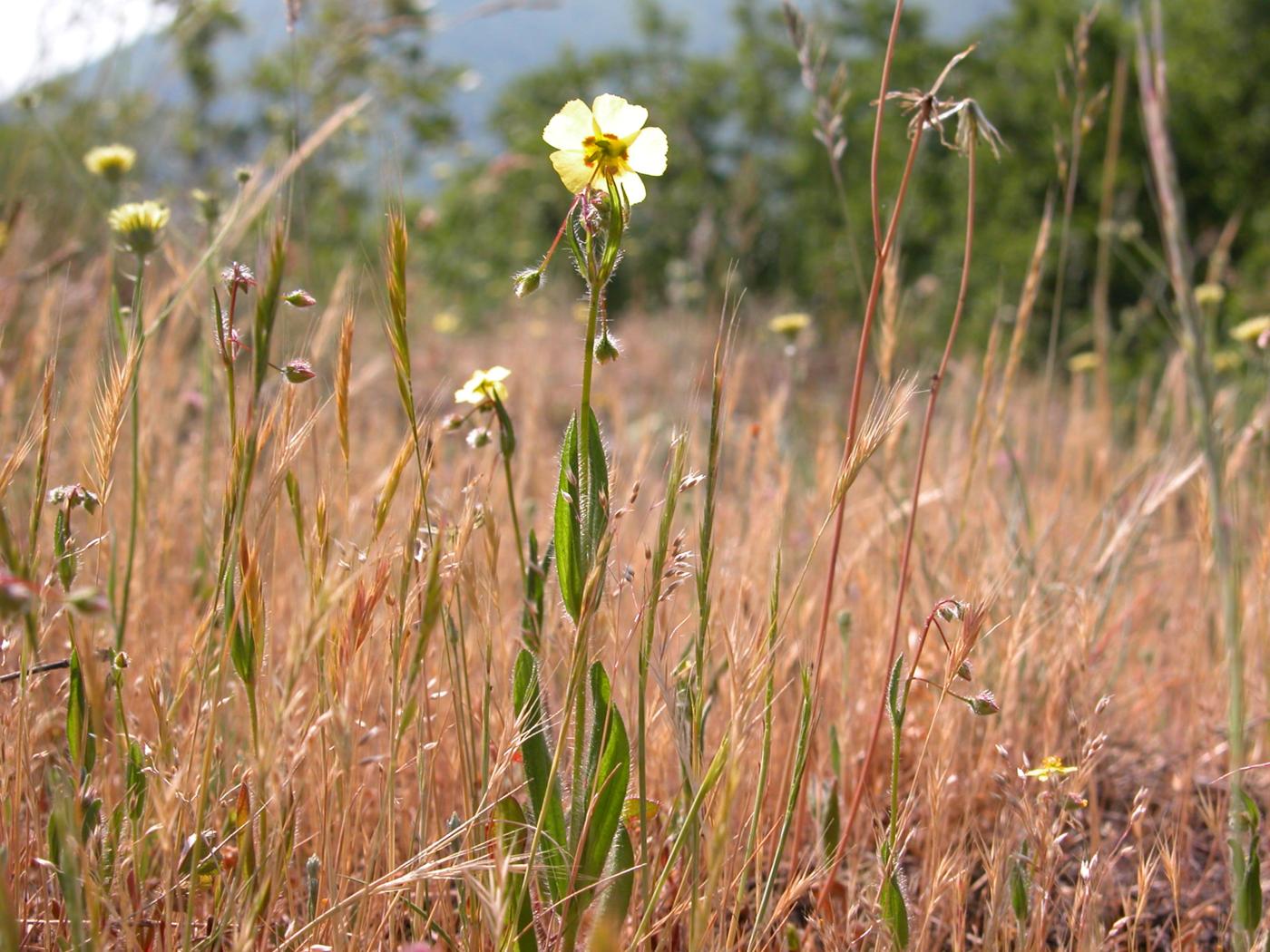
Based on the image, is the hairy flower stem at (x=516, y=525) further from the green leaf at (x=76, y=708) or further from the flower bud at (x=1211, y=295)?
the flower bud at (x=1211, y=295)

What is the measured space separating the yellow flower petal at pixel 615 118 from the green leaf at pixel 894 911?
61 cm

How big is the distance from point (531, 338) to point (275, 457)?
15.3 feet

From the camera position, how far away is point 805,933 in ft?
3.33

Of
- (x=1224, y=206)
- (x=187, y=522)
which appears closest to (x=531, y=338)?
(x=187, y=522)

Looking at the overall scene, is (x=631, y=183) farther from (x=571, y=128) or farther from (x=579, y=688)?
(x=579, y=688)

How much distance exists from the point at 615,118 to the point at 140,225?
614 millimetres

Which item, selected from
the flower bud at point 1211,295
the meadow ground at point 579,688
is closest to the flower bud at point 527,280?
the meadow ground at point 579,688

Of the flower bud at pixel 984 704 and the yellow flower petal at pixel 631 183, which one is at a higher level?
the yellow flower petal at pixel 631 183

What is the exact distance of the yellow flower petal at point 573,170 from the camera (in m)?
0.82

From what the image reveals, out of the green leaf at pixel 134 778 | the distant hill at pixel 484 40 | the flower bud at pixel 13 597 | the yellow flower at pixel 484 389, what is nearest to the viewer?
the flower bud at pixel 13 597

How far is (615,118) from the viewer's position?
0.82 metres

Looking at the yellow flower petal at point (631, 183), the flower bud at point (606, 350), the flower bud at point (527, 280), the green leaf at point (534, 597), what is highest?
the yellow flower petal at point (631, 183)

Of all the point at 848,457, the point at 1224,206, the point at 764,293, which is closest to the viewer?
the point at 848,457

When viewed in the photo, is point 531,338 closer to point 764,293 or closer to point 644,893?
→ point 764,293
